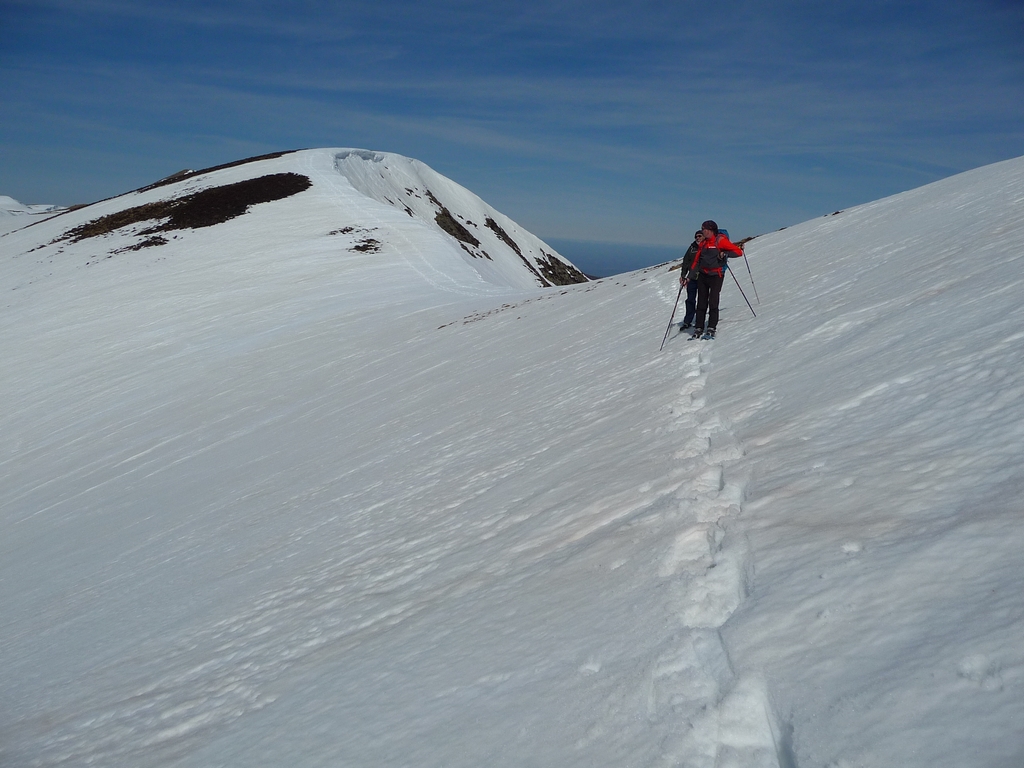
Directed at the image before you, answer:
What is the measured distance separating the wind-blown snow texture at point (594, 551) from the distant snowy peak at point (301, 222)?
18.8 metres

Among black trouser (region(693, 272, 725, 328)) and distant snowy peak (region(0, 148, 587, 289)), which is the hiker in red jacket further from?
distant snowy peak (region(0, 148, 587, 289))

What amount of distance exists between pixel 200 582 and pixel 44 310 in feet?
90.6

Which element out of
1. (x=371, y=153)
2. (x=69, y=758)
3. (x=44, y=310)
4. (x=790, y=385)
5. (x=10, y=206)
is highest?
(x=10, y=206)

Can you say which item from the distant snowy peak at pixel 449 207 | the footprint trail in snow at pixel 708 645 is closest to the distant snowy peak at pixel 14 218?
the distant snowy peak at pixel 449 207

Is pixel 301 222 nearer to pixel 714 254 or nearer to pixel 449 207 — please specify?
pixel 449 207

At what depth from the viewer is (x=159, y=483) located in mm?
13852

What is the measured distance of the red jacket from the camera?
11227mm

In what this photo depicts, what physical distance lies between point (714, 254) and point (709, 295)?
83cm

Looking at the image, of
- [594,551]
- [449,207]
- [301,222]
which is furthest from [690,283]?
[449,207]

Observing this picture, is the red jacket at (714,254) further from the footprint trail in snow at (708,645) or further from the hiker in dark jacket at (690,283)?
the footprint trail in snow at (708,645)

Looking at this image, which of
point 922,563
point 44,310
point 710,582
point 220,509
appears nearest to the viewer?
point 922,563

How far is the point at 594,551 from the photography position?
17.9 feet

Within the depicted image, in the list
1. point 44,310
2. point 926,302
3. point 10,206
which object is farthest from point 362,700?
point 10,206

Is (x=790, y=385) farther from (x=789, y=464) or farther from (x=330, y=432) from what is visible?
(x=330, y=432)
